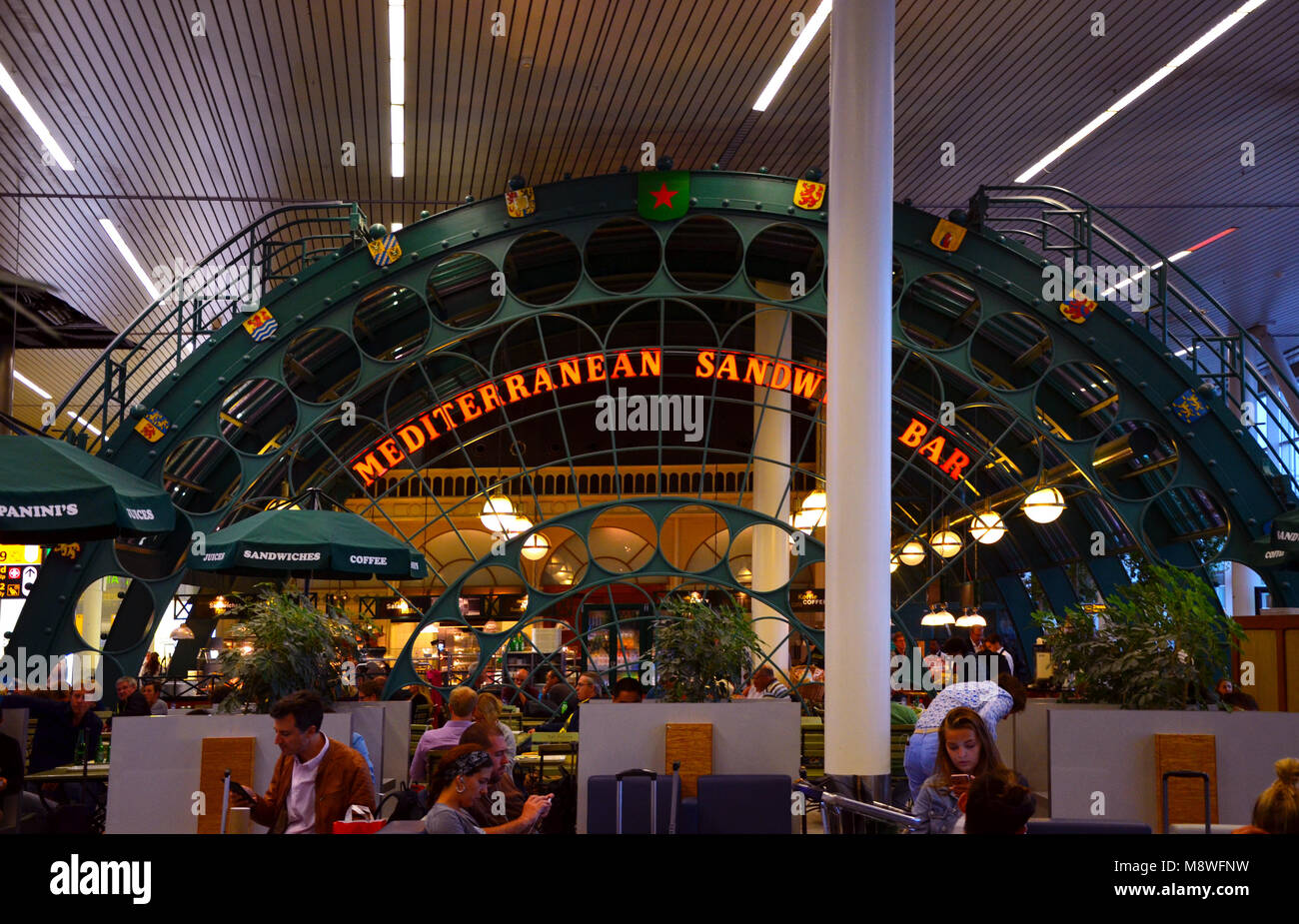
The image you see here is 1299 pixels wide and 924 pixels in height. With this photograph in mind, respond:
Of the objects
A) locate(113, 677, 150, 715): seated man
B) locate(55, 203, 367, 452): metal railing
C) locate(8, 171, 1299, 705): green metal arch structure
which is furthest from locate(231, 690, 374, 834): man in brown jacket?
locate(55, 203, 367, 452): metal railing

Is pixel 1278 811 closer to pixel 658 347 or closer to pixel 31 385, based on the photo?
pixel 658 347

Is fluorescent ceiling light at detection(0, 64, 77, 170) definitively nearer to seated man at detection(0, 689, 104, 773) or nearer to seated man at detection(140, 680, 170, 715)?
seated man at detection(140, 680, 170, 715)

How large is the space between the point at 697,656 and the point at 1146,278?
22.8 ft

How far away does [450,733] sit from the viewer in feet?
26.3

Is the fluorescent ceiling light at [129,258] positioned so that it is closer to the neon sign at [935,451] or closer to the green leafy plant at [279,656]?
the green leafy plant at [279,656]

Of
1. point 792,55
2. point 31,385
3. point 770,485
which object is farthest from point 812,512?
point 31,385

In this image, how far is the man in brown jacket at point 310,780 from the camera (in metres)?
5.74

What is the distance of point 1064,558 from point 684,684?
11149 millimetres

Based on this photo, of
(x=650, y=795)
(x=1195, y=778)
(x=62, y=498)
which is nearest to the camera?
(x=650, y=795)

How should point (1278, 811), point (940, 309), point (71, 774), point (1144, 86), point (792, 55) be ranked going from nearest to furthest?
point (1278, 811) → point (71, 774) → point (792, 55) → point (1144, 86) → point (940, 309)

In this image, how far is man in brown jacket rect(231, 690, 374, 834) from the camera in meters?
5.74

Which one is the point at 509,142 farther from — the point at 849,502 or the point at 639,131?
the point at 849,502

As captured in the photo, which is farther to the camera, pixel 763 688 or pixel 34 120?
pixel 34 120

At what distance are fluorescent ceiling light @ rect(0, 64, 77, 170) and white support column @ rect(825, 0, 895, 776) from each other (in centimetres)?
830
